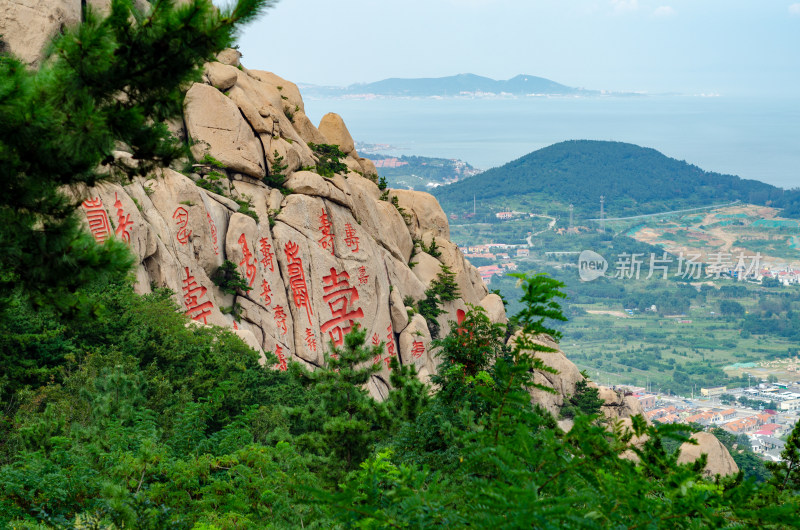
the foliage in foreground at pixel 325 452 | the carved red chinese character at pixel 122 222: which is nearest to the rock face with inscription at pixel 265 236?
the carved red chinese character at pixel 122 222

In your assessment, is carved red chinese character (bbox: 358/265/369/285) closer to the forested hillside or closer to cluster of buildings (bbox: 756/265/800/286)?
the forested hillside

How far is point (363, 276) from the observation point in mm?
17109

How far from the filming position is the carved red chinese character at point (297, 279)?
1583 cm

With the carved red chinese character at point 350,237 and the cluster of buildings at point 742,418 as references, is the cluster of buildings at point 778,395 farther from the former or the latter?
the carved red chinese character at point 350,237

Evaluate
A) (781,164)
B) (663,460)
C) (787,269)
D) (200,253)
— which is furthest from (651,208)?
(663,460)

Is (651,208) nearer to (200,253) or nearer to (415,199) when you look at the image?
(415,199)

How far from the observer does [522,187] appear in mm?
103625

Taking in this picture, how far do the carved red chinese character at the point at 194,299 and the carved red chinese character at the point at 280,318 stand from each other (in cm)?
162

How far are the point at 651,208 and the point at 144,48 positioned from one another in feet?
359

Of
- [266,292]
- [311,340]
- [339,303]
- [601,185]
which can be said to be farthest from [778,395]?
[601,185]

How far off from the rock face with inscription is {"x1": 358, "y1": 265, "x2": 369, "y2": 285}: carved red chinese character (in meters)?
0.03

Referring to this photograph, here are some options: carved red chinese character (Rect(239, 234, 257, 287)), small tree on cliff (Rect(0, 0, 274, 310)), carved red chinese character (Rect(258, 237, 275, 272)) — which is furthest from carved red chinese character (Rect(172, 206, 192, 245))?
small tree on cliff (Rect(0, 0, 274, 310))

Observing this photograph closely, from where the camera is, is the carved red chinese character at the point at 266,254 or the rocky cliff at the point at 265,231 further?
the carved red chinese character at the point at 266,254

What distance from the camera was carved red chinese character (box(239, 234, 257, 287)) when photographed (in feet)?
49.8
